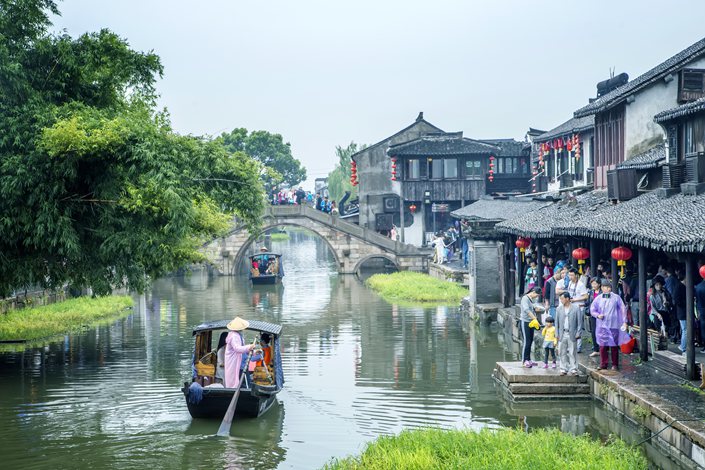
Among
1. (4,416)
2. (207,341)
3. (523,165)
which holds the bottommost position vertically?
(4,416)

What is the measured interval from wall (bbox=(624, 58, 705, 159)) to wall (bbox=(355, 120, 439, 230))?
32268 mm

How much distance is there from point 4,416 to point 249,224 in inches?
331

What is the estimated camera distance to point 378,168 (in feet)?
194

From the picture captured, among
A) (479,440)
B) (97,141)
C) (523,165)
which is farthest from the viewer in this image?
(523,165)

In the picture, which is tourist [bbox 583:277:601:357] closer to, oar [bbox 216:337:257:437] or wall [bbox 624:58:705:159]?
oar [bbox 216:337:257:437]

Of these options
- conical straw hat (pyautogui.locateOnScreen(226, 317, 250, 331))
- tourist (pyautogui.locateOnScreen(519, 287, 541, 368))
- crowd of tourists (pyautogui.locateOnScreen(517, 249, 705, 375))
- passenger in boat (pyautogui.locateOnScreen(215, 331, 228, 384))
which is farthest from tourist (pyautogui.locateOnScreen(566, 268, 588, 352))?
passenger in boat (pyautogui.locateOnScreen(215, 331, 228, 384))

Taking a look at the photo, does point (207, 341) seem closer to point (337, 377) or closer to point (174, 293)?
point (337, 377)

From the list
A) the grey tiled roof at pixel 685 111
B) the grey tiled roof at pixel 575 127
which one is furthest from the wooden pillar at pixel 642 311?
the grey tiled roof at pixel 575 127

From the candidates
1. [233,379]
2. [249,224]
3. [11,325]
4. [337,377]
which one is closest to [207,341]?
[233,379]

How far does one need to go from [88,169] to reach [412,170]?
113 feet

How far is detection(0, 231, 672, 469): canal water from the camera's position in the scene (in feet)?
48.6

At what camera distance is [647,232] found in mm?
15922

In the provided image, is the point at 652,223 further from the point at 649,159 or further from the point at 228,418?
the point at 228,418

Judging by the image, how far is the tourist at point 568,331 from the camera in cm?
1677
